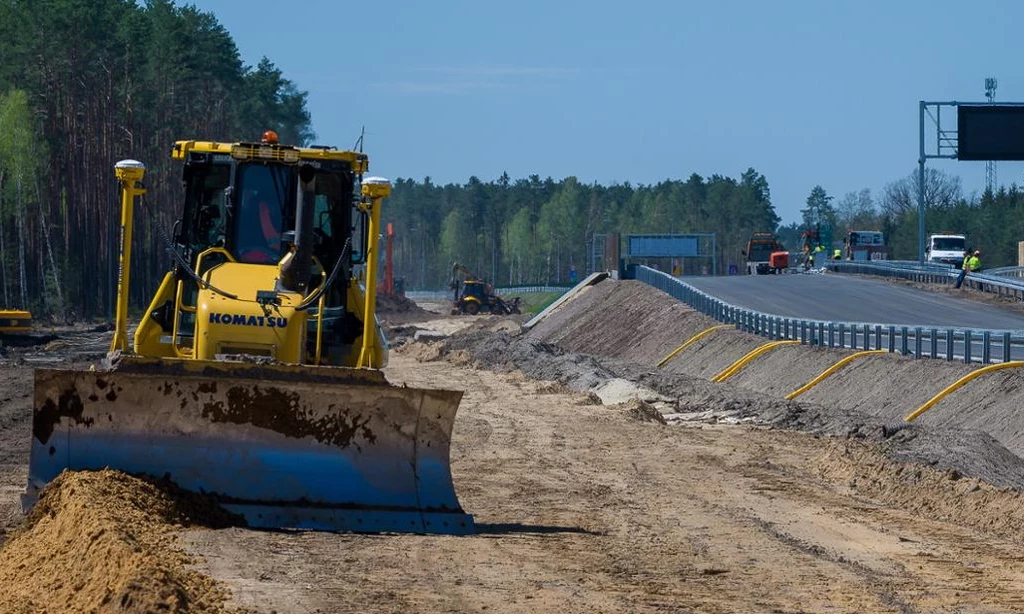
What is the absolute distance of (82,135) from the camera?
7125 cm

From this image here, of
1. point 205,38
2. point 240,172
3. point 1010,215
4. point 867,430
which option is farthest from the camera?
point 1010,215

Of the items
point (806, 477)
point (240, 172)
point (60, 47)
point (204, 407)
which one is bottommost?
point (806, 477)

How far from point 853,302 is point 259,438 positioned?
1636 inches

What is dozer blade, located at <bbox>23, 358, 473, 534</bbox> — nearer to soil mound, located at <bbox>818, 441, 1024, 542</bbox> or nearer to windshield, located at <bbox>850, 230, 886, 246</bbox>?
soil mound, located at <bbox>818, 441, 1024, 542</bbox>

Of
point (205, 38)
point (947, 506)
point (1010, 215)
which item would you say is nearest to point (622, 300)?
point (205, 38)

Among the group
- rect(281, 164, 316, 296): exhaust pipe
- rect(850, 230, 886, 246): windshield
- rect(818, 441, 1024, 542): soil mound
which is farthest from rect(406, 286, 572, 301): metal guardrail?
rect(281, 164, 316, 296): exhaust pipe

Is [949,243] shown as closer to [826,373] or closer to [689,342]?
[689,342]

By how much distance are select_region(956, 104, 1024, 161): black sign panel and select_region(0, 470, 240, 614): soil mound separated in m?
52.9

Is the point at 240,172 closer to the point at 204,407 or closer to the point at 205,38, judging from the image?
the point at 204,407

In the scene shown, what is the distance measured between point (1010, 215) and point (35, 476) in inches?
5194

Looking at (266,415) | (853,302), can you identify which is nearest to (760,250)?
(853,302)

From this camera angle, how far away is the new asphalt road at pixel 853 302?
42938 millimetres

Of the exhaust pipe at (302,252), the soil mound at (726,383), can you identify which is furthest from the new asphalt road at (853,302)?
the exhaust pipe at (302,252)

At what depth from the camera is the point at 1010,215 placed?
134375 millimetres
